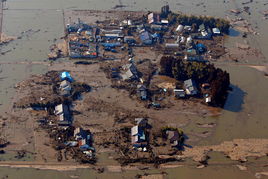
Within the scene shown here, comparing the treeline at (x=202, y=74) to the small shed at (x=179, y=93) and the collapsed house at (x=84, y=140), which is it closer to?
the small shed at (x=179, y=93)

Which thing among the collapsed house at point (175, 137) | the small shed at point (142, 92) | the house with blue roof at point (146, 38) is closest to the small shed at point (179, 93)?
the small shed at point (142, 92)

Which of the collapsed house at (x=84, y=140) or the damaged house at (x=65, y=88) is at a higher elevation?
the damaged house at (x=65, y=88)

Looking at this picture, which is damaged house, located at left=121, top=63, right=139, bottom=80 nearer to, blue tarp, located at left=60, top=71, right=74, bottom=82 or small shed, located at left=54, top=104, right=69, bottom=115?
blue tarp, located at left=60, top=71, right=74, bottom=82

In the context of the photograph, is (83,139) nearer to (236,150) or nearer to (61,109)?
(61,109)

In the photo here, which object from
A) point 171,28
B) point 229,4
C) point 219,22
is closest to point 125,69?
point 171,28

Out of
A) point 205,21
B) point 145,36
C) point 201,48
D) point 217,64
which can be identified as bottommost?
point 217,64

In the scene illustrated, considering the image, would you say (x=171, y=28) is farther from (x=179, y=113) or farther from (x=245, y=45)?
(x=179, y=113)

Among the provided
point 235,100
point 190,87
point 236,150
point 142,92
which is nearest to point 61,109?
point 142,92
